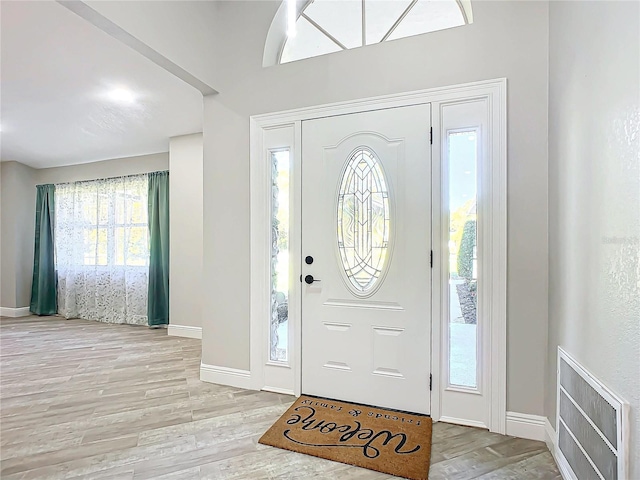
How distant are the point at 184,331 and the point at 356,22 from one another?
4030 millimetres

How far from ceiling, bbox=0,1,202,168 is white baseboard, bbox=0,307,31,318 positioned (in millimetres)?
2662

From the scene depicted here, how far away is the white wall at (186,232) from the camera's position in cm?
460

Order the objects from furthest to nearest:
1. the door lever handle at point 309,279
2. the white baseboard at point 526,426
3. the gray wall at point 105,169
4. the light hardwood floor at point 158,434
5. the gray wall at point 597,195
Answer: the gray wall at point 105,169
the door lever handle at point 309,279
the white baseboard at point 526,426
the light hardwood floor at point 158,434
the gray wall at point 597,195

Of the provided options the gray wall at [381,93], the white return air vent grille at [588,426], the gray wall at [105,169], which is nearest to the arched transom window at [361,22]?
the gray wall at [381,93]

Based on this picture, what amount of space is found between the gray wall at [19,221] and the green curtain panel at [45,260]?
0.20 meters

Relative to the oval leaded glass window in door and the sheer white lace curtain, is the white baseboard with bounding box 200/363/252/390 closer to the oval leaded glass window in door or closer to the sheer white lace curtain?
the oval leaded glass window in door

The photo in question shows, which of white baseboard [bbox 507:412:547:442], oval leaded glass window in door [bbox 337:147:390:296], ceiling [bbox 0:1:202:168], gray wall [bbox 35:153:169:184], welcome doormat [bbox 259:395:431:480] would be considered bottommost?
welcome doormat [bbox 259:395:431:480]

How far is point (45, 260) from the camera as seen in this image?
610cm

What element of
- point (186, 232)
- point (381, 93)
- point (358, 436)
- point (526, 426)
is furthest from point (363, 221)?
point (186, 232)

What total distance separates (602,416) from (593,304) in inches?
16.4

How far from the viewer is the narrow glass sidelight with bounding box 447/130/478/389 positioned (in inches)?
89.1

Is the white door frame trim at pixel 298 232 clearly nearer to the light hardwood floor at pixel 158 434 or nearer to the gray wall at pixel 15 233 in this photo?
the light hardwood floor at pixel 158 434

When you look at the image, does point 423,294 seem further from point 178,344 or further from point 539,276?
point 178,344

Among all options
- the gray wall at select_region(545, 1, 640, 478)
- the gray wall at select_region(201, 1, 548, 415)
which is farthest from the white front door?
the gray wall at select_region(545, 1, 640, 478)
